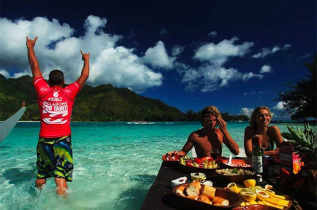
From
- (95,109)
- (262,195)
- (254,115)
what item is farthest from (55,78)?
(95,109)

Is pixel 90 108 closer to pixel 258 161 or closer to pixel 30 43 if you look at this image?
pixel 30 43

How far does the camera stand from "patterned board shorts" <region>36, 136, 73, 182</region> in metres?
3.03

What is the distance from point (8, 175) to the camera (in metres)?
5.96

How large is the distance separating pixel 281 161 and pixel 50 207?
137 inches

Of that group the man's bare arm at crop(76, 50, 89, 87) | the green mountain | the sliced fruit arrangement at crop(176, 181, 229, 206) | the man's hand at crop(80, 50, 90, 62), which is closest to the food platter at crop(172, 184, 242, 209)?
the sliced fruit arrangement at crop(176, 181, 229, 206)

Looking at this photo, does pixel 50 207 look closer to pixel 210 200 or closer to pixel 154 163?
pixel 210 200

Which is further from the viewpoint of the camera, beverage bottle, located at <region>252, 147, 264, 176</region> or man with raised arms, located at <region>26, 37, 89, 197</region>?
man with raised arms, located at <region>26, 37, 89, 197</region>

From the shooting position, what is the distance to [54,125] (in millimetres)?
3004

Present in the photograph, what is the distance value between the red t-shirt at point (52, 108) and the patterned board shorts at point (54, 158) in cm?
11

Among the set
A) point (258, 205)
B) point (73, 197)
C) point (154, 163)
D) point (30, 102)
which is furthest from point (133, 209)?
point (30, 102)

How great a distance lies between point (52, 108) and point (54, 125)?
24 centimetres

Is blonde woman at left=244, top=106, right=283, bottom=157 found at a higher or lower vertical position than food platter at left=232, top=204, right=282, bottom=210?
higher

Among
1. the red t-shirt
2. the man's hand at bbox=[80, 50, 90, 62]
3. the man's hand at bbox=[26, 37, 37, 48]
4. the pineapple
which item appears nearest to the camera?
the pineapple

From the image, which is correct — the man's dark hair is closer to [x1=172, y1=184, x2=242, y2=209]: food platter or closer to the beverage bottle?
[x1=172, y1=184, x2=242, y2=209]: food platter
